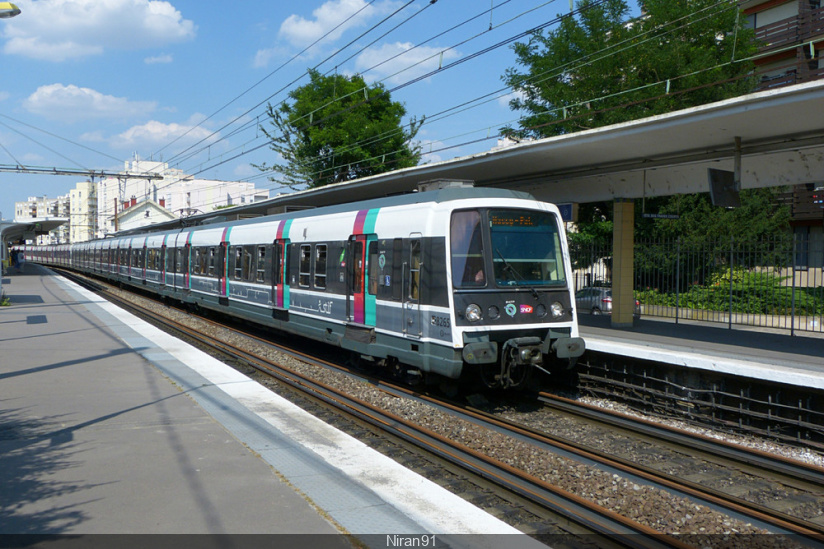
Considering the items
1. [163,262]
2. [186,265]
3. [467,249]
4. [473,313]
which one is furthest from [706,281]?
[163,262]

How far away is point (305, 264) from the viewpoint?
14.8 meters

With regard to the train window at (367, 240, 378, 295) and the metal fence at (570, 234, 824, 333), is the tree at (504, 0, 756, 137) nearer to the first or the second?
the metal fence at (570, 234, 824, 333)

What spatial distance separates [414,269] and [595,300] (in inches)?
369

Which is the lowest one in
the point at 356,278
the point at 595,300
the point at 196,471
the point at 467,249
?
the point at 196,471

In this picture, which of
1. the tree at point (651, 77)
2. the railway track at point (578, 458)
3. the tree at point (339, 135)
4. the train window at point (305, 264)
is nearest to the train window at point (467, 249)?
the railway track at point (578, 458)

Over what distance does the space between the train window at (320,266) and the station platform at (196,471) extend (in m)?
2.62

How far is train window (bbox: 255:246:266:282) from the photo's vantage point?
1709 cm

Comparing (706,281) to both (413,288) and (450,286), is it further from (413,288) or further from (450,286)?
(450,286)

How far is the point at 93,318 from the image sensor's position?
21641 millimetres

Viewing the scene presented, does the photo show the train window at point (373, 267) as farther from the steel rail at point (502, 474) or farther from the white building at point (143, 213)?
the white building at point (143, 213)

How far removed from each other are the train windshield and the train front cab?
0.01 metres

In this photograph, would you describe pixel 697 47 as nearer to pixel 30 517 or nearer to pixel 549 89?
pixel 549 89

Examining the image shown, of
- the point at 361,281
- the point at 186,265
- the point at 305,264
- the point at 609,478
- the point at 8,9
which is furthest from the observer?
the point at 186,265

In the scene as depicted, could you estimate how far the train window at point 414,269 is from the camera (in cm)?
1040
